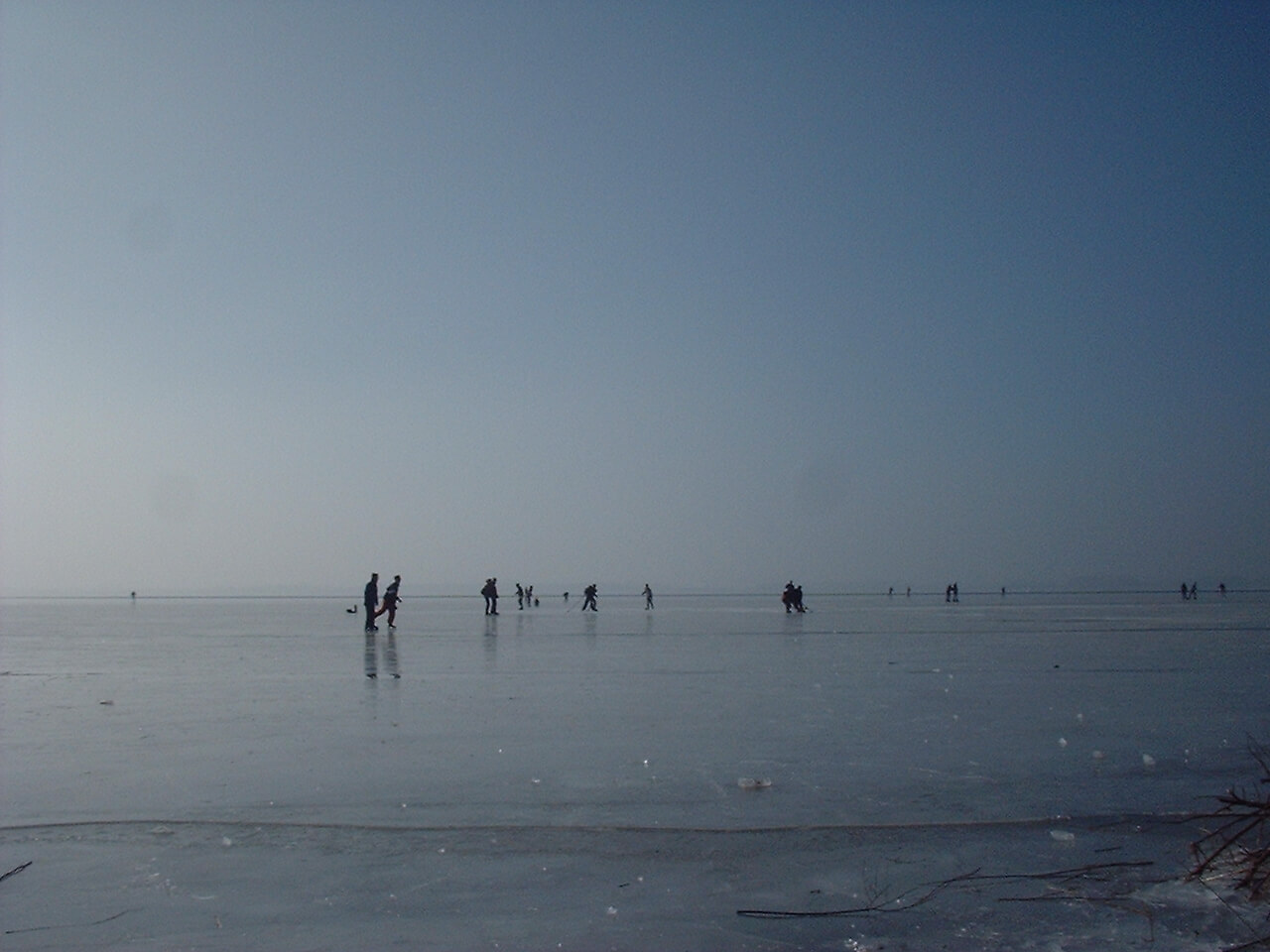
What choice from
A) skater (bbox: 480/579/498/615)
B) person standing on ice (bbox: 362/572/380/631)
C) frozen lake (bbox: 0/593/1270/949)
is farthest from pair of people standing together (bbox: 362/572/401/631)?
frozen lake (bbox: 0/593/1270/949)

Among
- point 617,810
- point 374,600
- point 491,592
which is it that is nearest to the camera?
point 617,810

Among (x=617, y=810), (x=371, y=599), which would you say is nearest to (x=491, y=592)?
(x=371, y=599)

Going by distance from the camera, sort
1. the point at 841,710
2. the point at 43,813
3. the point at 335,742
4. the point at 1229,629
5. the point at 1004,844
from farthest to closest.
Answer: the point at 1229,629 → the point at 841,710 → the point at 335,742 → the point at 43,813 → the point at 1004,844

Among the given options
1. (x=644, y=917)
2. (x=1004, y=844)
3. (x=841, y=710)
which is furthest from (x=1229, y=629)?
(x=644, y=917)

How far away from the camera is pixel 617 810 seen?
6.01 m

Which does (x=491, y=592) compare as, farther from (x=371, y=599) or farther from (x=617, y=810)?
(x=617, y=810)

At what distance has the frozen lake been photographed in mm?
4180

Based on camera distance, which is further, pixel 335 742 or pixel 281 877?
pixel 335 742

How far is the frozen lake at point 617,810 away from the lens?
4180 millimetres

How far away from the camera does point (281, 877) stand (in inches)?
187

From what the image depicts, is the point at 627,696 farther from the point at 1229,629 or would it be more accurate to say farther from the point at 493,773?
the point at 1229,629

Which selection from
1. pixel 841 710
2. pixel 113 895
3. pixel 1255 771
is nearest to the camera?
pixel 113 895

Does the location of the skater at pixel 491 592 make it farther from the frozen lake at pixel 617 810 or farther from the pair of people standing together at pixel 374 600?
the frozen lake at pixel 617 810

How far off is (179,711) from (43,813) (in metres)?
4.58
